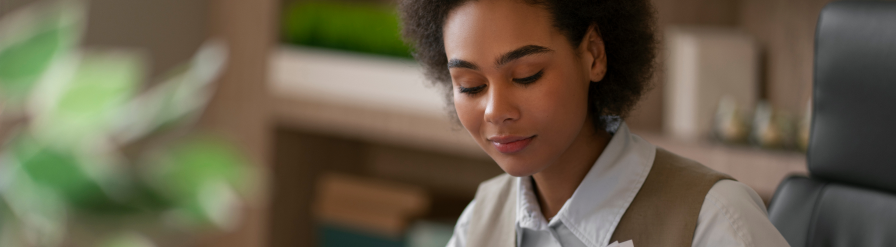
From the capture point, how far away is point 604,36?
74 cm

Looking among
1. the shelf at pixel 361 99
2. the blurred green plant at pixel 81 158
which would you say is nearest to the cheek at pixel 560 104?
the blurred green plant at pixel 81 158

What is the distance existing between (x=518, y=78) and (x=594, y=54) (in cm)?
9

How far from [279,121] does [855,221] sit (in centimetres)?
158

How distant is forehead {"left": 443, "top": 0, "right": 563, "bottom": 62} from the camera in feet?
2.23

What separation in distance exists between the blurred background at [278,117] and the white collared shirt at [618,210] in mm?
178

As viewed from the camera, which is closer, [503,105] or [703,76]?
[503,105]

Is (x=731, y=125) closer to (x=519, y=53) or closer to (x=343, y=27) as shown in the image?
(x=519, y=53)

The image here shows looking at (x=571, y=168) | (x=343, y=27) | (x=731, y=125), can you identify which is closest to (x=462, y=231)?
(x=571, y=168)

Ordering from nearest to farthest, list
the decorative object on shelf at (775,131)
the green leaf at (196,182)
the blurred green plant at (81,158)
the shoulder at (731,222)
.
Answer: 1. the shoulder at (731,222)
2. the blurred green plant at (81,158)
3. the green leaf at (196,182)
4. the decorative object on shelf at (775,131)

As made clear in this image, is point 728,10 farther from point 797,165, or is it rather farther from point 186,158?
point 186,158

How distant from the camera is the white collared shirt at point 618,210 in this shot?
0.68 metres

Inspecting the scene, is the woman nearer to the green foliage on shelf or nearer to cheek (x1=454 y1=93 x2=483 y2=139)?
cheek (x1=454 y1=93 x2=483 y2=139)

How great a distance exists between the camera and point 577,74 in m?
0.71

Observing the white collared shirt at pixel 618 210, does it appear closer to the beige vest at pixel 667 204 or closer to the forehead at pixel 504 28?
the beige vest at pixel 667 204
